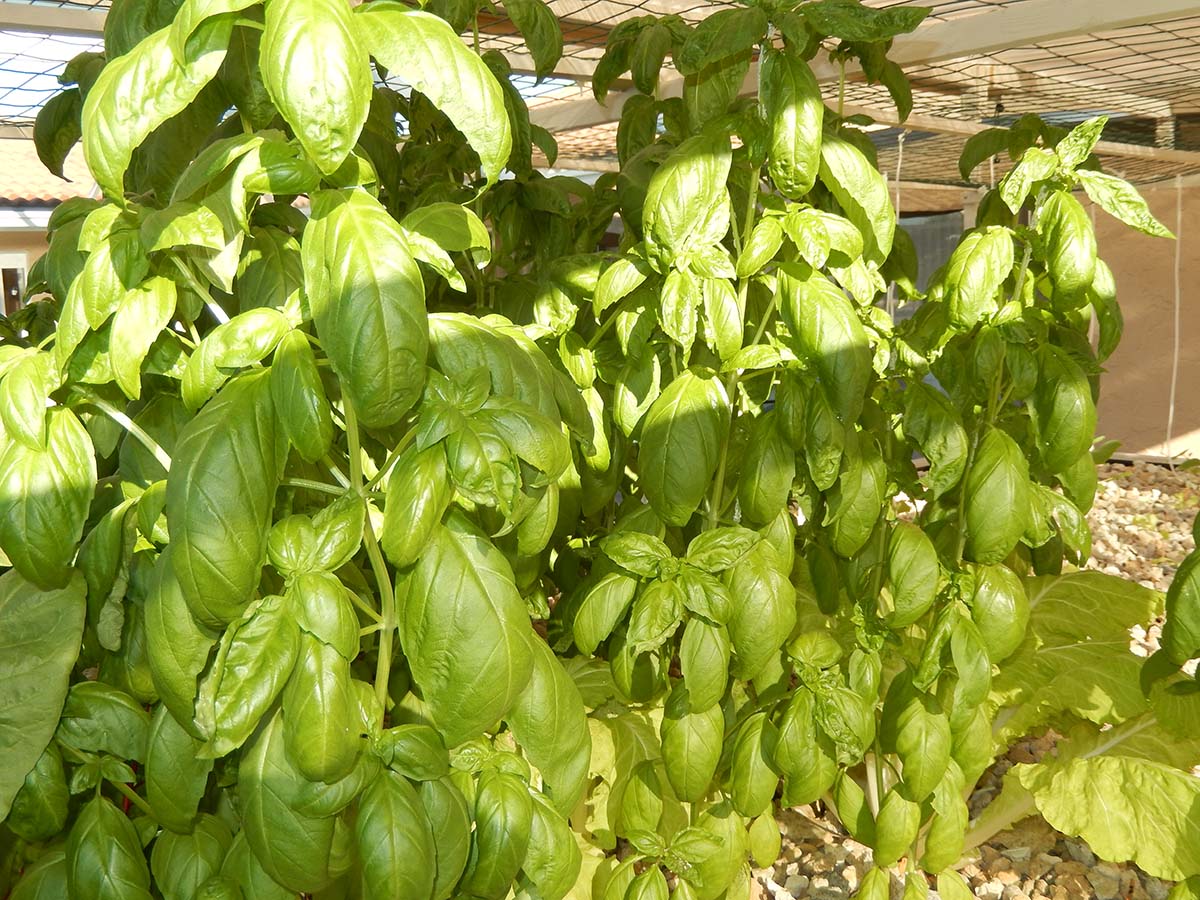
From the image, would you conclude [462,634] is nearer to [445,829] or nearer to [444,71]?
[445,829]

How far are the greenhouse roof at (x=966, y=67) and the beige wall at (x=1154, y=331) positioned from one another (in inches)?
39.1

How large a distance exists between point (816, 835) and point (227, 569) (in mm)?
1323

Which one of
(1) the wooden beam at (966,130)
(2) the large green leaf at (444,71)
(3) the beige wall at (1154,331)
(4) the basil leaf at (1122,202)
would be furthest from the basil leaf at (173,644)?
(3) the beige wall at (1154,331)

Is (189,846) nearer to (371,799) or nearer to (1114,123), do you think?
(371,799)

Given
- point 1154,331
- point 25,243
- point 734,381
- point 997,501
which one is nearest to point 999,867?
point 997,501

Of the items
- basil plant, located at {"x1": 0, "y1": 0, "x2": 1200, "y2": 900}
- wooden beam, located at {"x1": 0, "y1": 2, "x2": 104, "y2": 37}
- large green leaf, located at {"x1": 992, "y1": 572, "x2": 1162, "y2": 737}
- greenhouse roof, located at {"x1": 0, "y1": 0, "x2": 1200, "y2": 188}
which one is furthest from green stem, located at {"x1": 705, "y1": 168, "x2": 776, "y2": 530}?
wooden beam, located at {"x1": 0, "y1": 2, "x2": 104, "y2": 37}

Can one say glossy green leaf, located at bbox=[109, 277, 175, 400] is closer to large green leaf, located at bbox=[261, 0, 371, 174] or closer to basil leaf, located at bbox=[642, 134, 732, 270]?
large green leaf, located at bbox=[261, 0, 371, 174]

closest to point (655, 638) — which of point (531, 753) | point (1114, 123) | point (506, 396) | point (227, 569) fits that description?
point (531, 753)

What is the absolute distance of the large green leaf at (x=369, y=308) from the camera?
0.84m

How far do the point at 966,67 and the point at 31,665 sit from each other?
2.24 m

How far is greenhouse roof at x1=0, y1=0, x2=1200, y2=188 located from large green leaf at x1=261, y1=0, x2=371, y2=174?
2.95 feet

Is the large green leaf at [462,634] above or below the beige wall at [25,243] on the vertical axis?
above

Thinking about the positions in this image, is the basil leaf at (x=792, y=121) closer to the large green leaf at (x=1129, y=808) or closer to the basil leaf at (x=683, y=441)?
the basil leaf at (x=683, y=441)

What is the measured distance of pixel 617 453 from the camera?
60.1 inches
